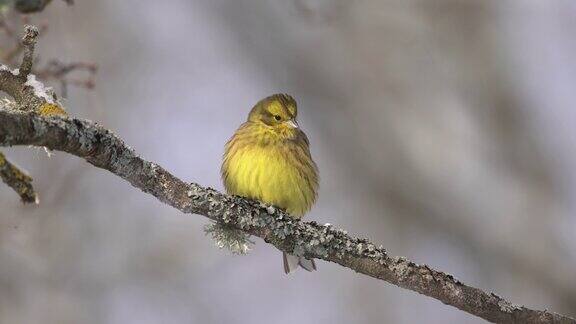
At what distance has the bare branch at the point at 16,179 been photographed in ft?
9.80

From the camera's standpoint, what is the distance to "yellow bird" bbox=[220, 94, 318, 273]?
5.52 meters

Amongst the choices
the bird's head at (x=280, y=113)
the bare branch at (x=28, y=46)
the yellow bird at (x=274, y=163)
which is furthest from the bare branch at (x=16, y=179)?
the bird's head at (x=280, y=113)

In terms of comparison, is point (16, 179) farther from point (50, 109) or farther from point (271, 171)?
point (271, 171)

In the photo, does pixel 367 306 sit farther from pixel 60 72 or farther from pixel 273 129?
pixel 60 72

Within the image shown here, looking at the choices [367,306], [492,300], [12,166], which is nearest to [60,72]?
[12,166]

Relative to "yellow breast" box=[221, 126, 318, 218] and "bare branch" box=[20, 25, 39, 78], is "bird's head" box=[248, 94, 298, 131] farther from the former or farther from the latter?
"bare branch" box=[20, 25, 39, 78]

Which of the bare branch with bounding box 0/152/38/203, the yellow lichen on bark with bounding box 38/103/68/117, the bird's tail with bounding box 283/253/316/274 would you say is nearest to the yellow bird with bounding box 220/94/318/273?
the bird's tail with bounding box 283/253/316/274

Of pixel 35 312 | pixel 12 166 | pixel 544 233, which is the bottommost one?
pixel 12 166

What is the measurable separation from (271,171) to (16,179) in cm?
270

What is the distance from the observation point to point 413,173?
10047 mm

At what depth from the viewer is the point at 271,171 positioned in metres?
5.56

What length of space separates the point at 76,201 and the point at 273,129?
18.2 feet

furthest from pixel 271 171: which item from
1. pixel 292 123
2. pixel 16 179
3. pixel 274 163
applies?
pixel 16 179

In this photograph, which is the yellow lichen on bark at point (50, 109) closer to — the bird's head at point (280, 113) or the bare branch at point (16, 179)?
the bare branch at point (16, 179)
